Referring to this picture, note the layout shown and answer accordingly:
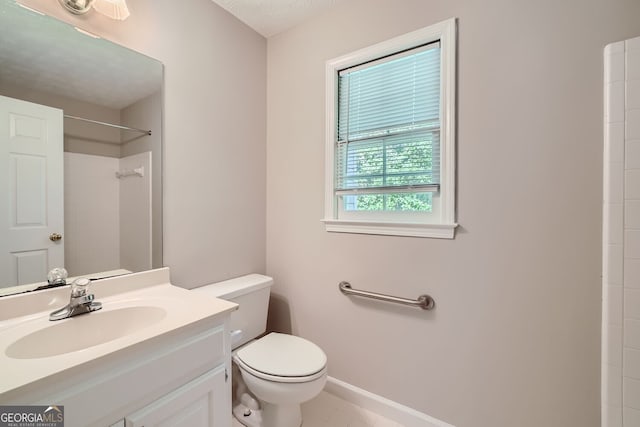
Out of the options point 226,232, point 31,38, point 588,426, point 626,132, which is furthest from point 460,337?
point 31,38

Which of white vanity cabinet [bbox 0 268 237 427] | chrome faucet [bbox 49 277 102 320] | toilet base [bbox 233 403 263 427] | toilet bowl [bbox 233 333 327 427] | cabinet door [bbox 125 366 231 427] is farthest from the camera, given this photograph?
toilet base [bbox 233 403 263 427]

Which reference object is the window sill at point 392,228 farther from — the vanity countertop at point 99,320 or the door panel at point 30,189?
the door panel at point 30,189

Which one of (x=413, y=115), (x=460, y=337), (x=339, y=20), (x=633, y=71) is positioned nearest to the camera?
(x=633, y=71)

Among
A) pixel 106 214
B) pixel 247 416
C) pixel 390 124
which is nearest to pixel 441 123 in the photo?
pixel 390 124

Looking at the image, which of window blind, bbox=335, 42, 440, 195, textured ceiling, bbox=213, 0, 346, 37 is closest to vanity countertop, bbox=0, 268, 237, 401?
window blind, bbox=335, 42, 440, 195

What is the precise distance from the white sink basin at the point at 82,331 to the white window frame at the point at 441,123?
109 centimetres

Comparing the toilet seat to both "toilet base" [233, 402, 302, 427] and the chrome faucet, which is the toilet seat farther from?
the chrome faucet

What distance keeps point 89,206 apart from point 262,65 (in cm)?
144

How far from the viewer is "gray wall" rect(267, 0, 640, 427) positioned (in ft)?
3.47

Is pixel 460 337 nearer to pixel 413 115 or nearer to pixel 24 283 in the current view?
pixel 413 115

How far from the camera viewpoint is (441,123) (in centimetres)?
133

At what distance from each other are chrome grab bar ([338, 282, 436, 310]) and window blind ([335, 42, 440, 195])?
577mm

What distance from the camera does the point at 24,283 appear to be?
3.27 ft

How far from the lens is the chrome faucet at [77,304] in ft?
3.13
